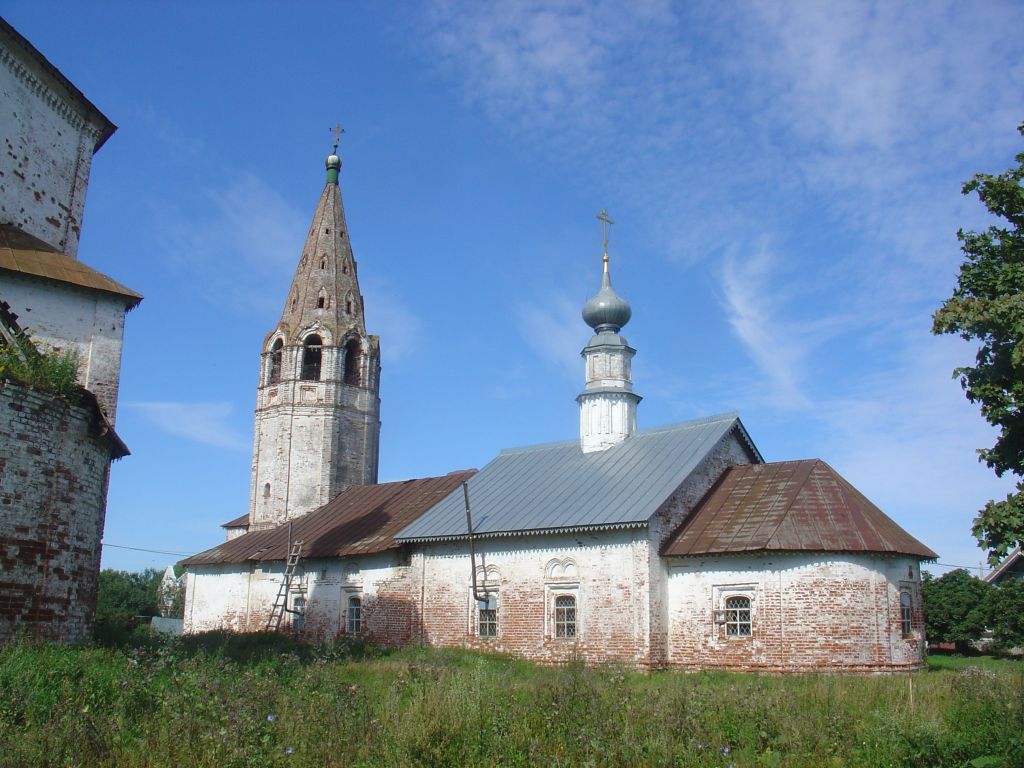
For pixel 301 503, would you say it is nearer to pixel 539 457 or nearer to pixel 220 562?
pixel 220 562

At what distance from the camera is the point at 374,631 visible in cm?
2119

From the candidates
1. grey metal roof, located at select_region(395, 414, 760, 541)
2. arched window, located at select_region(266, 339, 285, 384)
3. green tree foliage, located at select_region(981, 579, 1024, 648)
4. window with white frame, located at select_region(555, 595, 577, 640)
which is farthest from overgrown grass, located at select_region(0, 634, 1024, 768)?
arched window, located at select_region(266, 339, 285, 384)

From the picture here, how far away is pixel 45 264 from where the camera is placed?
560 inches

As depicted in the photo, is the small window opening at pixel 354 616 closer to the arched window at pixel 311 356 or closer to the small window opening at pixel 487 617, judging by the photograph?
the small window opening at pixel 487 617

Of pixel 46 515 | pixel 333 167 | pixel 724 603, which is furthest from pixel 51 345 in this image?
pixel 333 167

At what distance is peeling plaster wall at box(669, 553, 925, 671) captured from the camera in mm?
15758

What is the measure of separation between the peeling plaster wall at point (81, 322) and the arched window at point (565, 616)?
897 centimetres

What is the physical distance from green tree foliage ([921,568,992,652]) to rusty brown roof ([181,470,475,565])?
1408 cm

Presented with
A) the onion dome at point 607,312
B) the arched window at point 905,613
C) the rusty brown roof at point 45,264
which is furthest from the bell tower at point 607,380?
the rusty brown roof at point 45,264

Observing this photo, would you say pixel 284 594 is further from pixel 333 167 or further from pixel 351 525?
pixel 333 167

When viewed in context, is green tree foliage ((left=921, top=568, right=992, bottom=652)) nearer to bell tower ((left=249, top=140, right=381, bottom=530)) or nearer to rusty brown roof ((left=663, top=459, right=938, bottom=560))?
rusty brown roof ((left=663, top=459, right=938, bottom=560))

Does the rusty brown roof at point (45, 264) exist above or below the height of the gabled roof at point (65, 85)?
below

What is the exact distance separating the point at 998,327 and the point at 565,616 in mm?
9548

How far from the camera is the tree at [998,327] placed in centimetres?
1244
